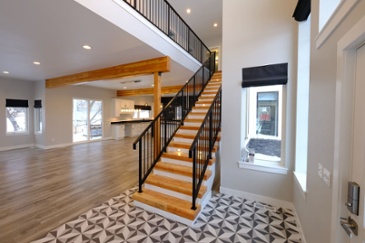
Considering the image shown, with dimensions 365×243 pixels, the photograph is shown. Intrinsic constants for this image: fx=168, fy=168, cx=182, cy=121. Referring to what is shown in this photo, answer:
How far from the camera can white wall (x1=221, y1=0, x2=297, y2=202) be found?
268 centimetres

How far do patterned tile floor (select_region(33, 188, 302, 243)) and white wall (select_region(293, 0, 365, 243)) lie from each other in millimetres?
524

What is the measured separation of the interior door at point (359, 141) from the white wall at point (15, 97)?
381 inches

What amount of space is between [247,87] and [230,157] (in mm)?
1324

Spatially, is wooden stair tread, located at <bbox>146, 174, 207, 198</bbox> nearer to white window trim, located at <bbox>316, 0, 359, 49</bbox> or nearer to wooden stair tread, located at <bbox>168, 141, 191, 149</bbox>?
wooden stair tread, located at <bbox>168, 141, 191, 149</bbox>

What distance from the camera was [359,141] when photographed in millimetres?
1002

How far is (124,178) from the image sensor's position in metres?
3.98

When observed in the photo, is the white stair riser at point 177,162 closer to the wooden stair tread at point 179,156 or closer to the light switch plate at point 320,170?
the wooden stair tread at point 179,156

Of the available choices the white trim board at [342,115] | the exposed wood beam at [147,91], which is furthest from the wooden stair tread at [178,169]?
the exposed wood beam at [147,91]

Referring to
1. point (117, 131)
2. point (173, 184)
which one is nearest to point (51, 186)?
point (173, 184)

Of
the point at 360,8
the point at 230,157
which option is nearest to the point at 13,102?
the point at 230,157

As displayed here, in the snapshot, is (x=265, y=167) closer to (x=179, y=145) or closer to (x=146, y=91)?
(x=179, y=145)

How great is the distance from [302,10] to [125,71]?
3.97 metres

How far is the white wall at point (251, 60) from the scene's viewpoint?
8.78 ft

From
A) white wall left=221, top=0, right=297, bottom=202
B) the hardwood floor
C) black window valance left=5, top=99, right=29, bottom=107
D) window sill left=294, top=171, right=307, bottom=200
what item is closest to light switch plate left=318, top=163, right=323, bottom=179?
window sill left=294, top=171, right=307, bottom=200
